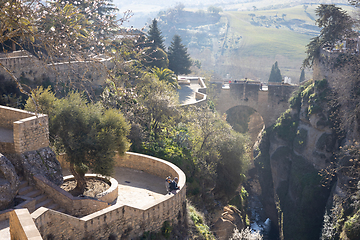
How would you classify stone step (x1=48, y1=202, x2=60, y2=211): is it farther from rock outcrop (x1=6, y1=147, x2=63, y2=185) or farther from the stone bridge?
the stone bridge

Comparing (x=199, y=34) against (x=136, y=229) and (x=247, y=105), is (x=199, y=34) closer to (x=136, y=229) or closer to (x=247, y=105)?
(x=247, y=105)

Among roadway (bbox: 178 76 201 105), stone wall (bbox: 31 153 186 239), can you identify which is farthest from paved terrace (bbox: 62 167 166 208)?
roadway (bbox: 178 76 201 105)

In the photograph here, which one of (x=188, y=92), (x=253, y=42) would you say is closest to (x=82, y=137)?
(x=188, y=92)

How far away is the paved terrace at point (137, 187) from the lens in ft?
41.1

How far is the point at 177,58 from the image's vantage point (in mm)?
41062

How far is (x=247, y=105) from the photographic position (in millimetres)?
43500

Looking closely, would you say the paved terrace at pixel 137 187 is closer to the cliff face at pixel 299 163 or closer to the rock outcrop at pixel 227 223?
the rock outcrop at pixel 227 223

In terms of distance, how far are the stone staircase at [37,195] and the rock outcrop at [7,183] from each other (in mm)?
402

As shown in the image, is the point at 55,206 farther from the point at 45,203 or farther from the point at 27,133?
the point at 27,133

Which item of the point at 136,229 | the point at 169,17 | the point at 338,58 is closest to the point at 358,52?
the point at 338,58

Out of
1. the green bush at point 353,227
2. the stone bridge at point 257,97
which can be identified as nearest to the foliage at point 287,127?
the stone bridge at point 257,97

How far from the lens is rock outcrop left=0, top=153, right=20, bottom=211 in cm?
990

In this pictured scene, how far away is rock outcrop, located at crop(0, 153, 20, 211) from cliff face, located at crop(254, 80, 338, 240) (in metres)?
22.7

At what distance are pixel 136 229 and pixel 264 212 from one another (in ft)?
94.9
